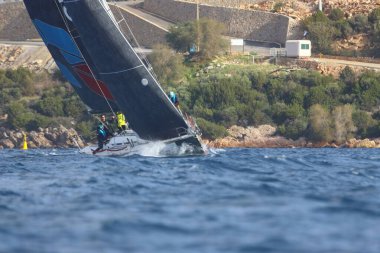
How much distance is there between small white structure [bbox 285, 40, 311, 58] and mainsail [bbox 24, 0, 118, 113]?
35.2m

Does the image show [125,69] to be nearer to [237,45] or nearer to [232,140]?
[232,140]

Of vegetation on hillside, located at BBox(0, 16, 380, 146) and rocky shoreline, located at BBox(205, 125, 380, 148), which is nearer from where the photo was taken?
rocky shoreline, located at BBox(205, 125, 380, 148)

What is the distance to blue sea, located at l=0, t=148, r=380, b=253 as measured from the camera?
58.2ft

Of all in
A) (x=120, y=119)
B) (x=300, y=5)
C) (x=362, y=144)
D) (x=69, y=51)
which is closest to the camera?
(x=120, y=119)

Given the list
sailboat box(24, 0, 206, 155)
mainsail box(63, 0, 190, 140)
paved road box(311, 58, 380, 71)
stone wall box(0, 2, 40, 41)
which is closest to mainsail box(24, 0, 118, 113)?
sailboat box(24, 0, 206, 155)

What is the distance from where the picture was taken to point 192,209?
21344 millimetres

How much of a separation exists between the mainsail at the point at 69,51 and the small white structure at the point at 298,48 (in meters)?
35.2

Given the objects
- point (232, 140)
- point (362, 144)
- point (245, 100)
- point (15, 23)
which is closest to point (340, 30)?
point (245, 100)

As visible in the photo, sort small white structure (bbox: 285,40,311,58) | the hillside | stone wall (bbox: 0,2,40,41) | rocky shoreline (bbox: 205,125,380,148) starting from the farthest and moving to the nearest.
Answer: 1. stone wall (bbox: 0,2,40,41)
2. the hillside
3. small white structure (bbox: 285,40,311,58)
4. rocky shoreline (bbox: 205,125,380,148)

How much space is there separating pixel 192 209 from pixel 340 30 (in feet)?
212

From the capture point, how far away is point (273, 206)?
21672mm

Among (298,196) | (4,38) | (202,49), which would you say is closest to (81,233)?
(298,196)

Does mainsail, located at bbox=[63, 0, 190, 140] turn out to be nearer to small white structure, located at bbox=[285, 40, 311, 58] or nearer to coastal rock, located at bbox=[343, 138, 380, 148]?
coastal rock, located at bbox=[343, 138, 380, 148]

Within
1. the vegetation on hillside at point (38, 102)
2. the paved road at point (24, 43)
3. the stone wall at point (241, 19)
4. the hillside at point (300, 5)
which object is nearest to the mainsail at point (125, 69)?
the vegetation on hillside at point (38, 102)
